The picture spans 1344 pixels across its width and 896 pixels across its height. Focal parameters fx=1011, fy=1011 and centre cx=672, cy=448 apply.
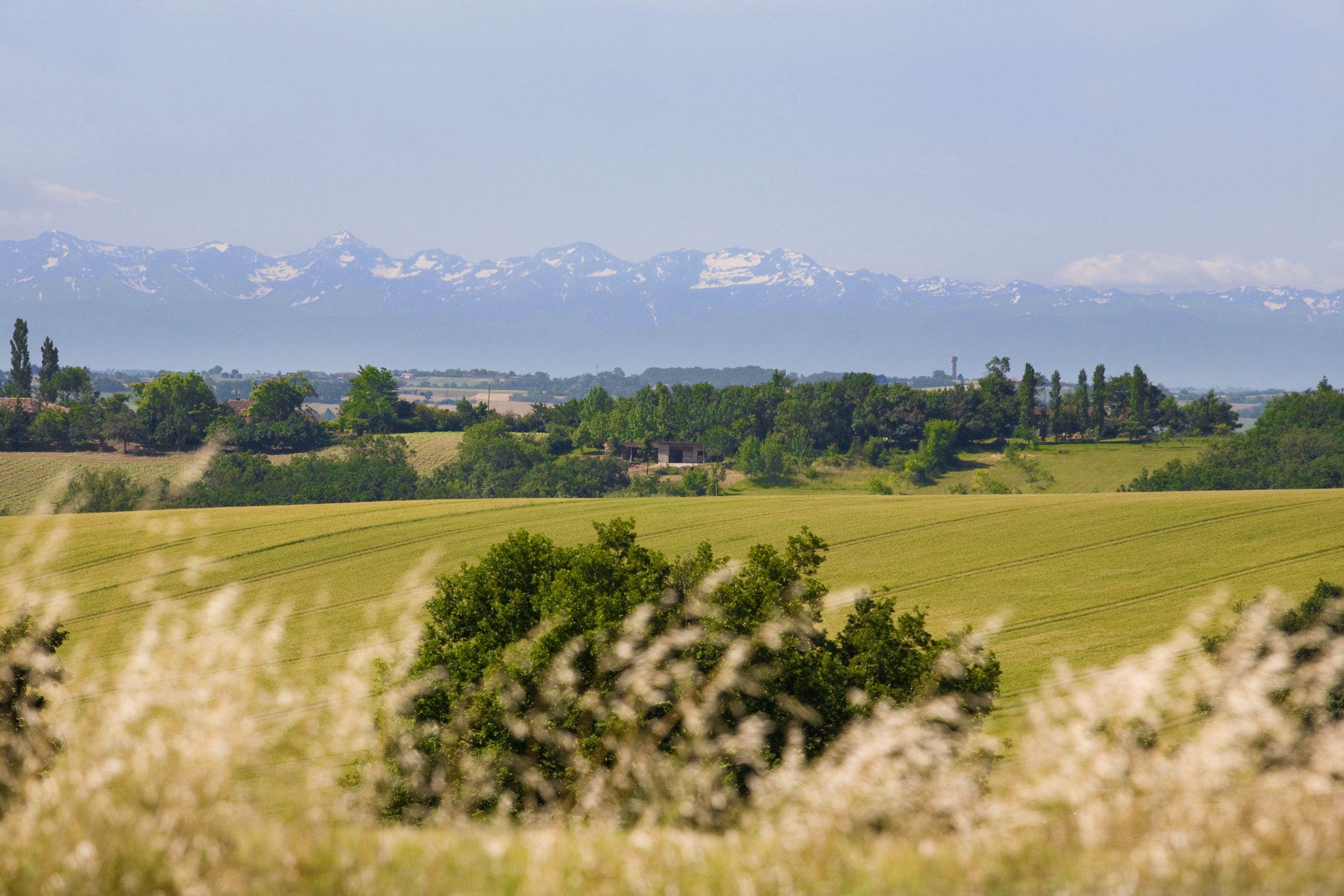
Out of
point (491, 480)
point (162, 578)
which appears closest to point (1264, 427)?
point (491, 480)

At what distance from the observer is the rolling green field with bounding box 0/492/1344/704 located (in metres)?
39.2

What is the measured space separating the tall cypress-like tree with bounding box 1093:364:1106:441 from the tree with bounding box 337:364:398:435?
108411 millimetres

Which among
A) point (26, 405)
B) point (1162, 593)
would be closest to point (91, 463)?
point (26, 405)

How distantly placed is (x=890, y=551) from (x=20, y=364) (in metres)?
163

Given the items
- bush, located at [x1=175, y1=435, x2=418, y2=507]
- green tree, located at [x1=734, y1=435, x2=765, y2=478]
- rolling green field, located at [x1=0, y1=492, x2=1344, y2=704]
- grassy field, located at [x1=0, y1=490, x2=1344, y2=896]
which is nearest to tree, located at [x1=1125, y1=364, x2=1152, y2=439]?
green tree, located at [x1=734, y1=435, x2=765, y2=478]

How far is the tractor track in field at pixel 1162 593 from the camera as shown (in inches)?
1551

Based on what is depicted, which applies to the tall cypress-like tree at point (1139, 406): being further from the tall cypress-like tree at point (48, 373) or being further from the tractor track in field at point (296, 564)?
the tall cypress-like tree at point (48, 373)

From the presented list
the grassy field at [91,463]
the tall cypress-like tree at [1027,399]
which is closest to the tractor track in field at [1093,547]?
the grassy field at [91,463]

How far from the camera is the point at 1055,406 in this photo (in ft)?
513

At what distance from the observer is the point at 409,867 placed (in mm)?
4391

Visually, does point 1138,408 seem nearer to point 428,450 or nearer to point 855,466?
point 855,466

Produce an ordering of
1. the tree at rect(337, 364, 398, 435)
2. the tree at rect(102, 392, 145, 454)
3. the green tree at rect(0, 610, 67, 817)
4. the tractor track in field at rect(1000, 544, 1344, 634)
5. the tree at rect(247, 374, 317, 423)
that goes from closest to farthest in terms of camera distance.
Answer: the green tree at rect(0, 610, 67, 817)
the tractor track in field at rect(1000, 544, 1344, 634)
the tree at rect(102, 392, 145, 454)
the tree at rect(247, 374, 317, 423)
the tree at rect(337, 364, 398, 435)

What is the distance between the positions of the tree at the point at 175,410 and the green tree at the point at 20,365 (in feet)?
77.5

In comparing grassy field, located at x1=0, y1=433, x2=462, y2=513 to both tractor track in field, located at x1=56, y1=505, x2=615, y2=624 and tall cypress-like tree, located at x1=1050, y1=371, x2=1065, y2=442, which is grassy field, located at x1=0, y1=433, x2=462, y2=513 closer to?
tractor track in field, located at x1=56, y1=505, x2=615, y2=624
